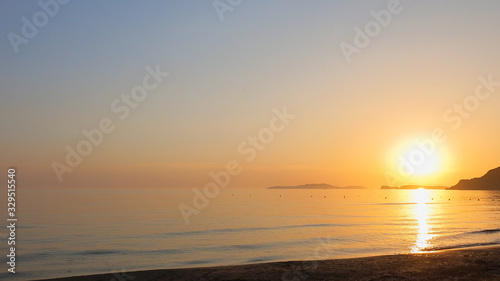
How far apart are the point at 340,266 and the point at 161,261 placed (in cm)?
1264

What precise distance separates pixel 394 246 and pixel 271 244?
1020 centimetres

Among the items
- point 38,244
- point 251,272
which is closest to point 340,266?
point 251,272

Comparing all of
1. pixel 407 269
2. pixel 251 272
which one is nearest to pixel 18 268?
pixel 251 272

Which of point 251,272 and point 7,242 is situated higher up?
point 7,242

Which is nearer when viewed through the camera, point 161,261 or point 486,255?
point 486,255

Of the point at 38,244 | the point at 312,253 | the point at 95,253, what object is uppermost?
the point at 38,244

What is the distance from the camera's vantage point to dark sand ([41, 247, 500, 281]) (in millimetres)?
18359

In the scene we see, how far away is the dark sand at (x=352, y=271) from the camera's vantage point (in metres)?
18.4

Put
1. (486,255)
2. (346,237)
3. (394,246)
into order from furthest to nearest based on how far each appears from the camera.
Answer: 1. (346,237)
2. (394,246)
3. (486,255)

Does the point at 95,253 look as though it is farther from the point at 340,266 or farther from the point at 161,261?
the point at 340,266

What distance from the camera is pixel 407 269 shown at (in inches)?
776

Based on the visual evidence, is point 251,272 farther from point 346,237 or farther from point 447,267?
point 346,237

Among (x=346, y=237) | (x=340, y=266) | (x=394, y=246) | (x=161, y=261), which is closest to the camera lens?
(x=340, y=266)

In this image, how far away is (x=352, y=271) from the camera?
63.9 feet
